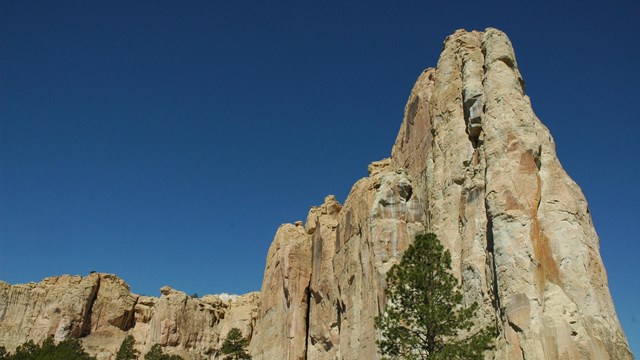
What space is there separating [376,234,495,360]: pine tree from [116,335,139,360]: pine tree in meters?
57.2

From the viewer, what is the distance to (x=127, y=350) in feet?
258

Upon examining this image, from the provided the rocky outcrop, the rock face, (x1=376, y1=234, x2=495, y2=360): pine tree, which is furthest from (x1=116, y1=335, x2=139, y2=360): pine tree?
(x1=376, y1=234, x2=495, y2=360): pine tree

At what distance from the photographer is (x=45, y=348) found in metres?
59.9

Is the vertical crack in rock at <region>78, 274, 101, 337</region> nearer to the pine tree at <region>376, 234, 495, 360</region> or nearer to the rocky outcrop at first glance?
the rocky outcrop

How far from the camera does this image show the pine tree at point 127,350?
7674 centimetres

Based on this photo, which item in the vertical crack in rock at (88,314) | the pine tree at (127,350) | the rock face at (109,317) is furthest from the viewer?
the vertical crack in rock at (88,314)

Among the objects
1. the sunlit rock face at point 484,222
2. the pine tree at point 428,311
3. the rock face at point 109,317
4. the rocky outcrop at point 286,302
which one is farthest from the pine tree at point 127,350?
the pine tree at point 428,311

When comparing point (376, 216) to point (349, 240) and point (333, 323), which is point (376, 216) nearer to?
point (349, 240)

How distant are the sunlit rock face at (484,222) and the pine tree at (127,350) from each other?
29.6 metres

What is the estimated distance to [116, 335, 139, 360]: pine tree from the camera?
252 feet

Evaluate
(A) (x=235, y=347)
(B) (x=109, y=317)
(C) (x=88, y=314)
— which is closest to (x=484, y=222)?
(A) (x=235, y=347)

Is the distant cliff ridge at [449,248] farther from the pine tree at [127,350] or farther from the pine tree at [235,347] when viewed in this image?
the pine tree at [127,350]

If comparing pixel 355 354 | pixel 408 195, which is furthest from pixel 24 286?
pixel 408 195

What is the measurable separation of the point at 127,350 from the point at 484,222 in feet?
203
